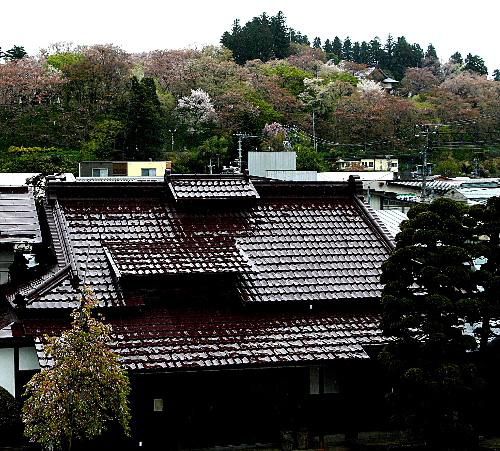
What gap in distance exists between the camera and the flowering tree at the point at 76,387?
13353 mm

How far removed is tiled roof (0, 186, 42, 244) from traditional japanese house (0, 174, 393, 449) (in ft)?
1.49

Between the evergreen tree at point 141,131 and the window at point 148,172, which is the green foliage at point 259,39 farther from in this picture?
the window at point 148,172

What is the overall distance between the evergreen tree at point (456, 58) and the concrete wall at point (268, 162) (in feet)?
311

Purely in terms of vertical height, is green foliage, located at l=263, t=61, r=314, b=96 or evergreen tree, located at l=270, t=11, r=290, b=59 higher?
evergreen tree, located at l=270, t=11, r=290, b=59

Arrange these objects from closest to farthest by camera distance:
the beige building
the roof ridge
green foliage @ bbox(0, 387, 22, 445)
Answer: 1. green foliage @ bbox(0, 387, 22, 445)
2. the roof ridge
3. the beige building

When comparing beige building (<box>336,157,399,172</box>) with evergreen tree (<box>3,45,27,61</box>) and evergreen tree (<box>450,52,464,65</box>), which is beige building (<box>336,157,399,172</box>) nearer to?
evergreen tree (<box>3,45,27,61</box>)

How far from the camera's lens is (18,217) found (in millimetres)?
19734

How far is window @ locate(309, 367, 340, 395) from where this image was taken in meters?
17.4

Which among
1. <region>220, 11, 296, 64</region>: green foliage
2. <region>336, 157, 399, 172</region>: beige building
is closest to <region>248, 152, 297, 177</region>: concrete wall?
<region>336, 157, 399, 172</region>: beige building

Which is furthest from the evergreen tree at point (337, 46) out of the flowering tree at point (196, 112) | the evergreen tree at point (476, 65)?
the flowering tree at point (196, 112)

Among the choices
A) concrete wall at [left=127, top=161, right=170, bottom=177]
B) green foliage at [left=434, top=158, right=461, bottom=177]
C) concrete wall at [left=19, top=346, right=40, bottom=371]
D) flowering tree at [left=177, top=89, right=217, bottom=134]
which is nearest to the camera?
concrete wall at [left=19, top=346, right=40, bottom=371]

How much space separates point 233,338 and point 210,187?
4.74m

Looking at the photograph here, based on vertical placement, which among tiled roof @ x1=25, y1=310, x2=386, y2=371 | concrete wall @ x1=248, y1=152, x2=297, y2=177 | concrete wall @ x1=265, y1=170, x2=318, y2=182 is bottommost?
tiled roof @ x1=25, y1=310, x2=386, y2=371

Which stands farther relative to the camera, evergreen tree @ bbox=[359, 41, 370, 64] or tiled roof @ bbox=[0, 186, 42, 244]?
evergreen tree @ bbox=[359, 41, 370, 64]
